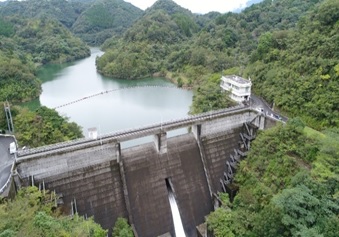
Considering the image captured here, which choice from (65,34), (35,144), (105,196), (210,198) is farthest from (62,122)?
(65,34)

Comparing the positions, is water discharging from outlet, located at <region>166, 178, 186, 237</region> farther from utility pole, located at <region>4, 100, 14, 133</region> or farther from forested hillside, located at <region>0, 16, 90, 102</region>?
forested hillside, located at <region>0, 16, 90, 102</region>

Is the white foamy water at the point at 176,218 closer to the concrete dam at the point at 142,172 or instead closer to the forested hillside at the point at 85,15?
the concrete dam at the point at 142,172

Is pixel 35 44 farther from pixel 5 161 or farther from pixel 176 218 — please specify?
pixel 176 218

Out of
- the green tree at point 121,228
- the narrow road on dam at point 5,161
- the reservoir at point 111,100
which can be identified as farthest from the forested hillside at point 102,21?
the green tree at point 121,228

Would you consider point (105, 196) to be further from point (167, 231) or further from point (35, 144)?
point (35, 144)

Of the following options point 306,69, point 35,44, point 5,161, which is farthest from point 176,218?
point 35,44

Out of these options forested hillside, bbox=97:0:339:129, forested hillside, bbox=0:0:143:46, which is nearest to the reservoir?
forested hillside, bbox=97:0:339:129
